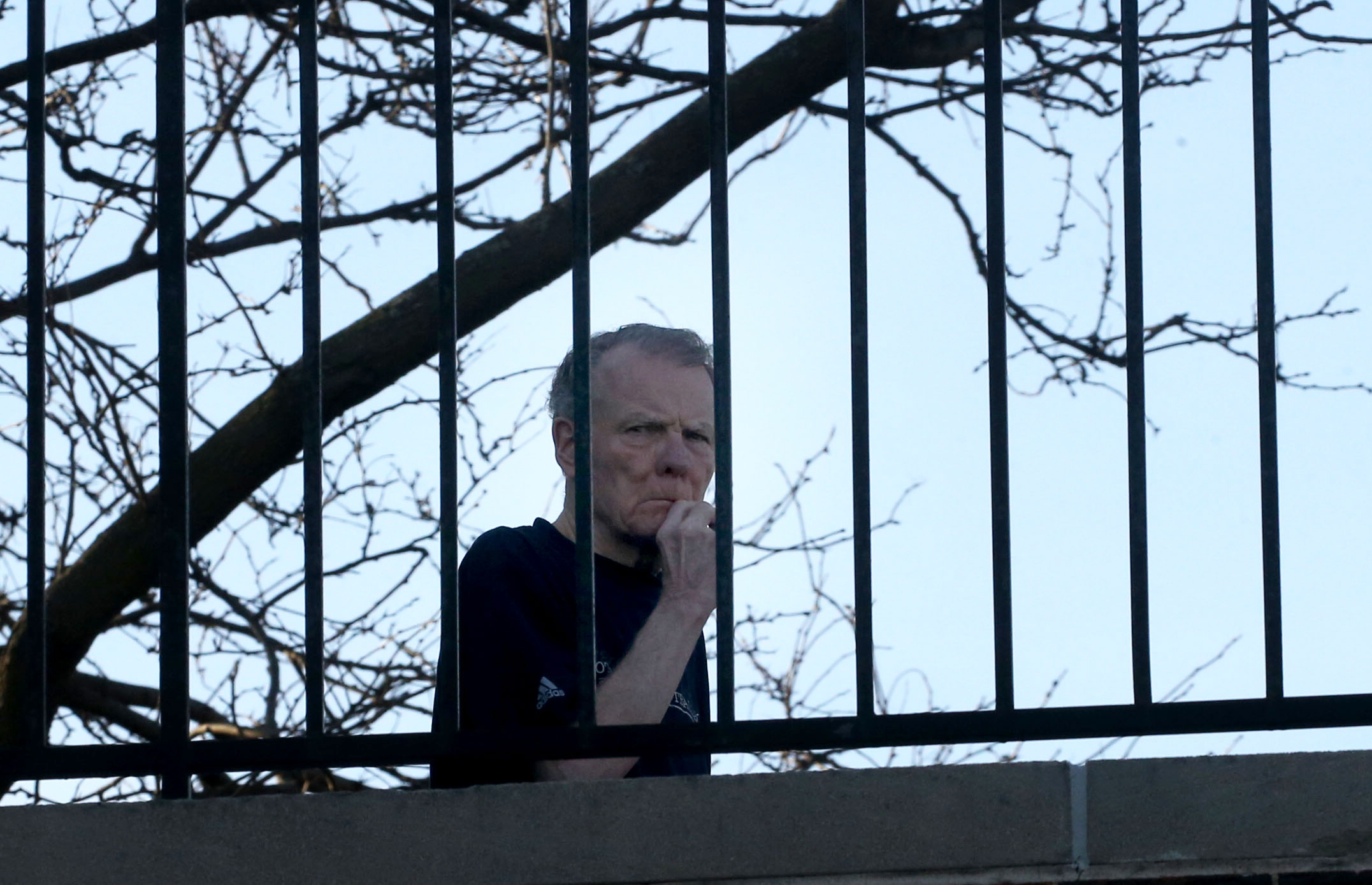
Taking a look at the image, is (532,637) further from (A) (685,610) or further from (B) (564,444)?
(B) (564,444)

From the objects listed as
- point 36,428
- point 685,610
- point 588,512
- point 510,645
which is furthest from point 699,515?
point 36,428

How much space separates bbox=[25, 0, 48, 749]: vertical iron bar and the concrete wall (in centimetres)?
16

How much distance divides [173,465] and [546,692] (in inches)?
23.8

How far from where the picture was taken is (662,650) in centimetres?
209

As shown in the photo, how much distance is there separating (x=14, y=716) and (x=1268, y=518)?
2956 millimetres

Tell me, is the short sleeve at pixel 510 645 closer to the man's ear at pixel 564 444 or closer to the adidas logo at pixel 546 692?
the adidas logo at pixel 546 692

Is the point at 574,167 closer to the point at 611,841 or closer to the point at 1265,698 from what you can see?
the point at 611,841

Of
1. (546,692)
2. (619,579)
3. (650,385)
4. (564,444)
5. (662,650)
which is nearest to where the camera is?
(662,650)

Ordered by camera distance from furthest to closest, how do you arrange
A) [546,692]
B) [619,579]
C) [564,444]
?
[564,444] → [619,579] → [546,692]

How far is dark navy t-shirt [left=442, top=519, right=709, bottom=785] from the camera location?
221 cm

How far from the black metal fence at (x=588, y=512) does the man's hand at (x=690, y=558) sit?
9.5 inches

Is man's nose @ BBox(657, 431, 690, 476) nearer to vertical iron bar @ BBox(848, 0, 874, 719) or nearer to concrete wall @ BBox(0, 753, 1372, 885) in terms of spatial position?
vertical iron bar @ BBox(848, 0, 874, 719)

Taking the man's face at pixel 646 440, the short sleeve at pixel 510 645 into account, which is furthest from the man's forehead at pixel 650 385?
the short sleeve at pixel 510 645

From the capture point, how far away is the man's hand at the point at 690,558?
215 cm
